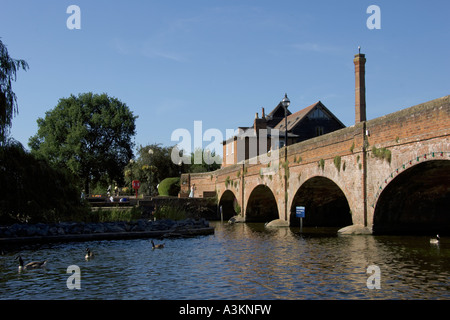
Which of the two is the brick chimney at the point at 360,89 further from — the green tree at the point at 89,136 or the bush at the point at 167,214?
the green tree at the point at 89,136

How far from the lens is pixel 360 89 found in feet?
91.1

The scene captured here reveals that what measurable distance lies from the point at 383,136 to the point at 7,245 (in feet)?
51.7

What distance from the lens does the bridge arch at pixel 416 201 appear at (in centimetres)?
1734

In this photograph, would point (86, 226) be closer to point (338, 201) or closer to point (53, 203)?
point (53, 203)

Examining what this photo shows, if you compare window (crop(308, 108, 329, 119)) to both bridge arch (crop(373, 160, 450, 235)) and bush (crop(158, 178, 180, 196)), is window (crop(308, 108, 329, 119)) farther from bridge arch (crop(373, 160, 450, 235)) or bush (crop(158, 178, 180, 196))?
bridge arch (crop(373, 160, 450, 235))

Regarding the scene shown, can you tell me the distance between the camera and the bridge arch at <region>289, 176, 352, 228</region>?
2633 cm

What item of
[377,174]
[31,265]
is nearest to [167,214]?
[377,174]

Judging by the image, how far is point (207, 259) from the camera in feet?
48.1

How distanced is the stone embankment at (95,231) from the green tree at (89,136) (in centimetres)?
3126

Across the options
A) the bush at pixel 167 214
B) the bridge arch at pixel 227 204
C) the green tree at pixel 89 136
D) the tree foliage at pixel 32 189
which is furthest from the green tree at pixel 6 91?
the green tree at pixel 89 136

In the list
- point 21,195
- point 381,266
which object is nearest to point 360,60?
point 381,266

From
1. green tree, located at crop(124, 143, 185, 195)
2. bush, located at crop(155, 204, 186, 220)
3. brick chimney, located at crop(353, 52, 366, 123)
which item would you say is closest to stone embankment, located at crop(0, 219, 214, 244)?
bush, located at crop(155, 204, 186, 220)

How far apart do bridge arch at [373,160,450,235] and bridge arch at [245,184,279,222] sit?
15206 mm

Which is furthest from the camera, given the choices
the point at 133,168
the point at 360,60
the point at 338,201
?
the point at 133,168
